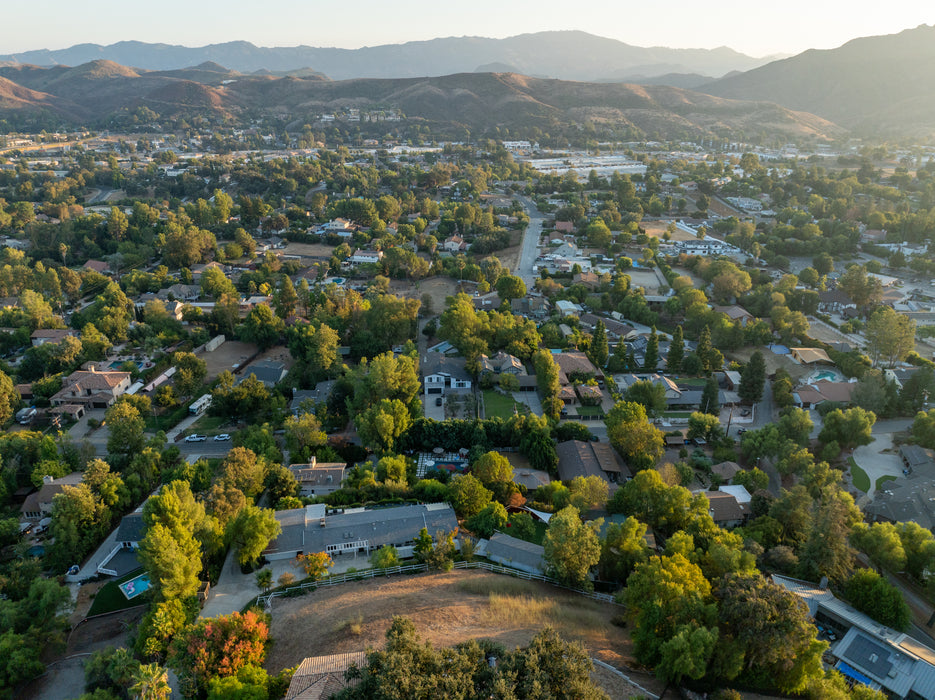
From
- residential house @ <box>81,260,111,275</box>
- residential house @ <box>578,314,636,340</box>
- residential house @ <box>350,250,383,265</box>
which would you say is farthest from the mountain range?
residential house @ <box>578,314,636,340</box>

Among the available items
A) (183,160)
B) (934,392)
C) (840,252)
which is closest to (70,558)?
(934,392)

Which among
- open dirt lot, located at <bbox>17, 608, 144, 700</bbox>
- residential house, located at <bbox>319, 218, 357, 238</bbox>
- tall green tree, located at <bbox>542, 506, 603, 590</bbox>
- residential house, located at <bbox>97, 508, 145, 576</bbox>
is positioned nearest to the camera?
open dirt lot, located at <bbox>17, 608, 144, 700</bbox>

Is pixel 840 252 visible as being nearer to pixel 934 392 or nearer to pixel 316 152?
pixel 934 392

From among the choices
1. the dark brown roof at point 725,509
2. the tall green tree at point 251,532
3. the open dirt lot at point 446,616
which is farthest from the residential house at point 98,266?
the dark brown roof at point 725,509

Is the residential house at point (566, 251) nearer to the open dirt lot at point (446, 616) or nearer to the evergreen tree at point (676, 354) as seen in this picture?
the evergreen tree at point (676, 354)

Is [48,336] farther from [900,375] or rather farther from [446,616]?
[900,375]

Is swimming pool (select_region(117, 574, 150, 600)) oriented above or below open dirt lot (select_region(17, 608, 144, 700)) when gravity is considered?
above

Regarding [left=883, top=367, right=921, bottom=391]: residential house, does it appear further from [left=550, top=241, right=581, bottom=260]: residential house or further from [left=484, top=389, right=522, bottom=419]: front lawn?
[left=550, top=241, right=581, bottom=260]: residential house

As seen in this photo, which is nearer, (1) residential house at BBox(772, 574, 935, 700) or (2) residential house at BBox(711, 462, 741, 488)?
(1) residential house at BBox(772, 574, 935, 700)
